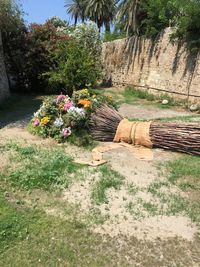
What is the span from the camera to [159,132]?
6672 mm

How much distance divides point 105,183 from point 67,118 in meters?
2.30

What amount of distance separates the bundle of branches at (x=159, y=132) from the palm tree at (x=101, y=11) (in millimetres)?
23255

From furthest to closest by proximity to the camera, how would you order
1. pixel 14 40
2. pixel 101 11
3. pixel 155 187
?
pixel 101 11 < pixel 14 40 < pixel 155 187

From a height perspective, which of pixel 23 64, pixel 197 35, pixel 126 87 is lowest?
pixel 126 87

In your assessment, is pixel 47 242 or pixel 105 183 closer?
pixel 47 242

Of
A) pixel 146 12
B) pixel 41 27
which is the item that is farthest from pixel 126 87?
pixel 41 27

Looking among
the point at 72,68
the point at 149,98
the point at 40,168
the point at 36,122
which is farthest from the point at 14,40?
the point at 40,168

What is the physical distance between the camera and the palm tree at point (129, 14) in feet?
52.2

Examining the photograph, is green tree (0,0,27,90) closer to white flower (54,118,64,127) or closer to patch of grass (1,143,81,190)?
white flower (54,118,64,127)

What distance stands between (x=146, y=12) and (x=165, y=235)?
13500mm

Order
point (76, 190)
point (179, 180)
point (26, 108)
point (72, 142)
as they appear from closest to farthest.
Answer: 1. point (76, 190)
2. point (179, 180)
3. point (72, 142)
4. point (26, 108)

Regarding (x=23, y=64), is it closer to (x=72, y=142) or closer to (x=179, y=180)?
(x=72, y=142)

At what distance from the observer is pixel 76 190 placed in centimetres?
491

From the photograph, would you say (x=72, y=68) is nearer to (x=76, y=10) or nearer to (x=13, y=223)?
(x=13, y=223)
